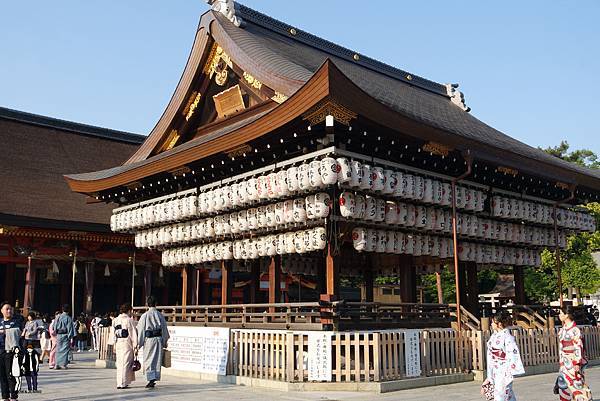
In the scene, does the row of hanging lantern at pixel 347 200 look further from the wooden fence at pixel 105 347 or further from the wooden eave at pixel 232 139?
the wooden fence at pixel 105 347

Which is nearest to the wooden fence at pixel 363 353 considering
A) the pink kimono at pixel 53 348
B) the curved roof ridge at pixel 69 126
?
the pink kimono at pixel 53 348

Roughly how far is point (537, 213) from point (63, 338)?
15.3m

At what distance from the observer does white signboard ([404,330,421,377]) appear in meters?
12.5

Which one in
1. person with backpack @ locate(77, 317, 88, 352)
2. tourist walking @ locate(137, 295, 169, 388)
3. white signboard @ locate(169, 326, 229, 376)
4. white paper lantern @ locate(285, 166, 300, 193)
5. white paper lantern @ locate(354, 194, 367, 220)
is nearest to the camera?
tourist walking @ locate(137, 295, 169, 388)

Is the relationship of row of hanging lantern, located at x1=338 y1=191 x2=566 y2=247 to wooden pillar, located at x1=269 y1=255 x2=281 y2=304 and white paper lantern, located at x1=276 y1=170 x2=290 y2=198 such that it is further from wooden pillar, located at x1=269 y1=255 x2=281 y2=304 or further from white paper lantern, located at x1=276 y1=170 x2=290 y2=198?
wooden pillar, located at x1=269 y1=255 x2=281 y2=304

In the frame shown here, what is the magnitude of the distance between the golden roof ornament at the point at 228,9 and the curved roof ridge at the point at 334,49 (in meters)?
0.64

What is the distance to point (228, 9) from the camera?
19.3 meters

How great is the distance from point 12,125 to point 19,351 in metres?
23.3

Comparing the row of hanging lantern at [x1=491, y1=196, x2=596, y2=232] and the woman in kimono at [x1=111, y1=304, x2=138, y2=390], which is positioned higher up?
the row of hanging lantern at [x1=491, y1=196, x2=596, y2=232]

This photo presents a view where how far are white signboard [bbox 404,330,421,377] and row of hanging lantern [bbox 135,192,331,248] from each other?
3.21 m

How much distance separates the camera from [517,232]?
19.0 metres

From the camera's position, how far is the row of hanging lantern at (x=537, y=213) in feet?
59.2

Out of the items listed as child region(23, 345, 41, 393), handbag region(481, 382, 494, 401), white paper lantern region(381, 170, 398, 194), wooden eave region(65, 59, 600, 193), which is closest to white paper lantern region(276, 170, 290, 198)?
wooden eave region(65, 59, 600, 193)

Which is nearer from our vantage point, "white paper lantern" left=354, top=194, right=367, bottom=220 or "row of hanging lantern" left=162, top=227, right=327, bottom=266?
"white paper lantern" left=354, top=194, right=367, bottom=220
